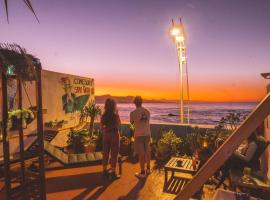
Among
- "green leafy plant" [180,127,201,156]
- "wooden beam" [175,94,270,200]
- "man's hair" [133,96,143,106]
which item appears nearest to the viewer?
"wooden beam" [175,94,270,200]

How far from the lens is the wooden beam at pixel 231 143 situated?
1223 millimetres

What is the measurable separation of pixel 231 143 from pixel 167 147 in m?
5.55

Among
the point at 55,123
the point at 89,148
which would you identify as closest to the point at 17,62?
the point at 89,148

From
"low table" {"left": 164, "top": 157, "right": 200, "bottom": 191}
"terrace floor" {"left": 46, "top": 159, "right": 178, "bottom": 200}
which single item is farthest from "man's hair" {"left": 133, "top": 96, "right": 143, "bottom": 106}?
"terrace floor" {"left": 46, "top": 159, "right": 178, "bottom": 200}

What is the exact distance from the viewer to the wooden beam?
4.01 ft

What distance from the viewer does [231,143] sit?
129 centimetres

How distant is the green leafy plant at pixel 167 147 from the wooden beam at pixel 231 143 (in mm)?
5374

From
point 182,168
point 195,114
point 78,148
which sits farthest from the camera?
point 195,114

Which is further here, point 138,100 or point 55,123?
point 55,123

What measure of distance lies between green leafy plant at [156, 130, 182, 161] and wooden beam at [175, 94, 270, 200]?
537 cm

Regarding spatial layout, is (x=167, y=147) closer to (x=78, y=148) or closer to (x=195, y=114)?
(x=78, y=148)

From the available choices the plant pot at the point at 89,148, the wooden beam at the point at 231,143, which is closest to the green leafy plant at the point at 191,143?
the plant pot at the point at 89,148

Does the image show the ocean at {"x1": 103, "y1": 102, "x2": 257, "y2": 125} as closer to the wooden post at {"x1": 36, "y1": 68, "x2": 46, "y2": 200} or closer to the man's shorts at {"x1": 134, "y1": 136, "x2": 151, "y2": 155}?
the man's shorts at {"x1": 134, "y1": 136, "x2": 151, "y2": 155}

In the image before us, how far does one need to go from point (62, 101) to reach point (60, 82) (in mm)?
804
